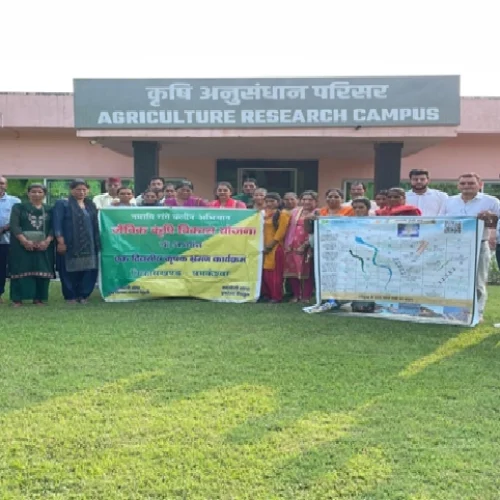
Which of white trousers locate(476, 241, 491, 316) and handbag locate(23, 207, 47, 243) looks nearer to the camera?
white trousers locate(476, 241, 491, 316)

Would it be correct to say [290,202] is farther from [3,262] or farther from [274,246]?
[3,262]

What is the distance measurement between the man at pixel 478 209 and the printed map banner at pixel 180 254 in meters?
2.44

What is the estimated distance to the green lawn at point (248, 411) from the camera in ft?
8.45

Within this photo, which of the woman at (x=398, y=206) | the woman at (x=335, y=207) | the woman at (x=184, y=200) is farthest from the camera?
the woman at (x=184, y=200)

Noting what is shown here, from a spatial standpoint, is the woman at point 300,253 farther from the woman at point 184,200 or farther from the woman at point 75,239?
the woman at point 75,239

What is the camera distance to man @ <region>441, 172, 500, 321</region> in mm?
5879

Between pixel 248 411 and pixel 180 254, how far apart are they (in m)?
4.26

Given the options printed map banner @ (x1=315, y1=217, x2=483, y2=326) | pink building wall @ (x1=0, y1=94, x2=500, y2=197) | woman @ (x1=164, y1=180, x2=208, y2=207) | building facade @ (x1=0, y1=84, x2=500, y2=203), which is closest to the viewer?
printed map banner @ (x1=315, y1=217, x2=483, y2=326)

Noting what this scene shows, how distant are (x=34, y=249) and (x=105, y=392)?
370 cm

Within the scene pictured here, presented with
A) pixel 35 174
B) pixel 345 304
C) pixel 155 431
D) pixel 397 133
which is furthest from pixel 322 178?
pixel 155 431

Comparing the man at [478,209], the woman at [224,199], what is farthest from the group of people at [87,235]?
the woman at [224,199]

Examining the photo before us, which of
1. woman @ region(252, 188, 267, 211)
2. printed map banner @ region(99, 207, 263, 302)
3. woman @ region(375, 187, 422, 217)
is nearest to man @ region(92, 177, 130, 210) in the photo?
printed map banner @ region(99, 207, 263, 302)

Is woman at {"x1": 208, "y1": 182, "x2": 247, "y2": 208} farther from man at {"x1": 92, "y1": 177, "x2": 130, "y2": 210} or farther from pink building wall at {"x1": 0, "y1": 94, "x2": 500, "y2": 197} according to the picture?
pink building wall at {"x1": 0, "y1": 94, "x2": 500, "y2": 197}

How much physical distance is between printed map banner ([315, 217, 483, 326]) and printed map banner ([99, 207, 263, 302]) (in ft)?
3.64
